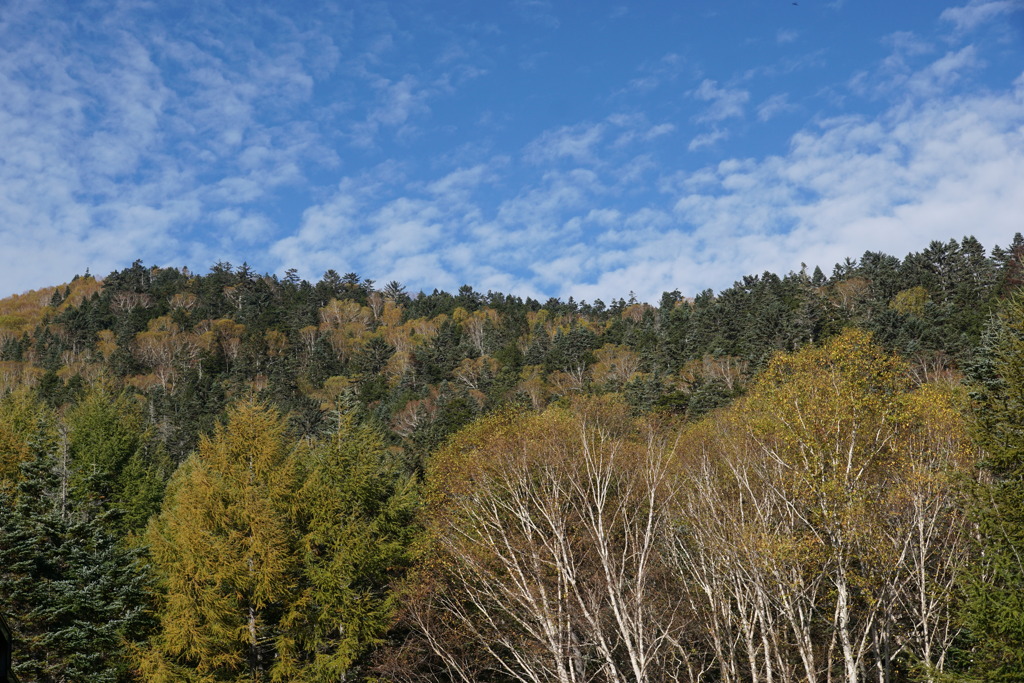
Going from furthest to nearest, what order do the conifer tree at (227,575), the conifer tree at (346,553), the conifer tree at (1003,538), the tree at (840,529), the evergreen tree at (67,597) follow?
the conifer tree at (346,553) < the conifer tree at (227,575) < the evergreen tree at (67,597) < the tree at (840,529) < the conifer tree at (1003,538)

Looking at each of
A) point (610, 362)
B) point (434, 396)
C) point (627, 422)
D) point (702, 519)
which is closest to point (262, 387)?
point (434, 396)

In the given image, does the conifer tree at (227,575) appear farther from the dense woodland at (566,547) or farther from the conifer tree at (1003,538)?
the conifer tree at (1003,538)

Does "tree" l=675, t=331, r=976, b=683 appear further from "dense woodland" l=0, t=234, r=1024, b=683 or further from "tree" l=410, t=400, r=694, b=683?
"tree" l=410, t=400, r=694, b=683

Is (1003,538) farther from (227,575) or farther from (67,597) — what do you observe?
(67,597)

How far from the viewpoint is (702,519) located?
18094 millimetres

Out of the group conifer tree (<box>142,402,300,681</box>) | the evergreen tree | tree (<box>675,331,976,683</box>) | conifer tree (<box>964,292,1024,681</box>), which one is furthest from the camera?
conifer tree (<box>142,402,300,681</box>)

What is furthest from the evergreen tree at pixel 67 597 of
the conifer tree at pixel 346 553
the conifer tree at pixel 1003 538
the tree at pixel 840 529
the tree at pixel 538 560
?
the conifer tree at pixel 1003 538

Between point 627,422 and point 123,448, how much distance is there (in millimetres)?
31276

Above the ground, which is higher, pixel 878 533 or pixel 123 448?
pixel 123 448

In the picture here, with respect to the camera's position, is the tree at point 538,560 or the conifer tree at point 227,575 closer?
the tree at point 538,560

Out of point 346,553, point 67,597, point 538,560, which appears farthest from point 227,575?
point 538,560

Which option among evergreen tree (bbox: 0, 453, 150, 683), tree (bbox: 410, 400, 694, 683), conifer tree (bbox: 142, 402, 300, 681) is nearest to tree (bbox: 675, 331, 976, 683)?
tree (bbox: 410, 400, 694, 683)

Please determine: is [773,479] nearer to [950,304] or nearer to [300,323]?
[950,304]

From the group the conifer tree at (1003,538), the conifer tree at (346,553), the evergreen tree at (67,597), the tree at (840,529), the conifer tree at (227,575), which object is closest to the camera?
the conifer tree at (1003,538)
